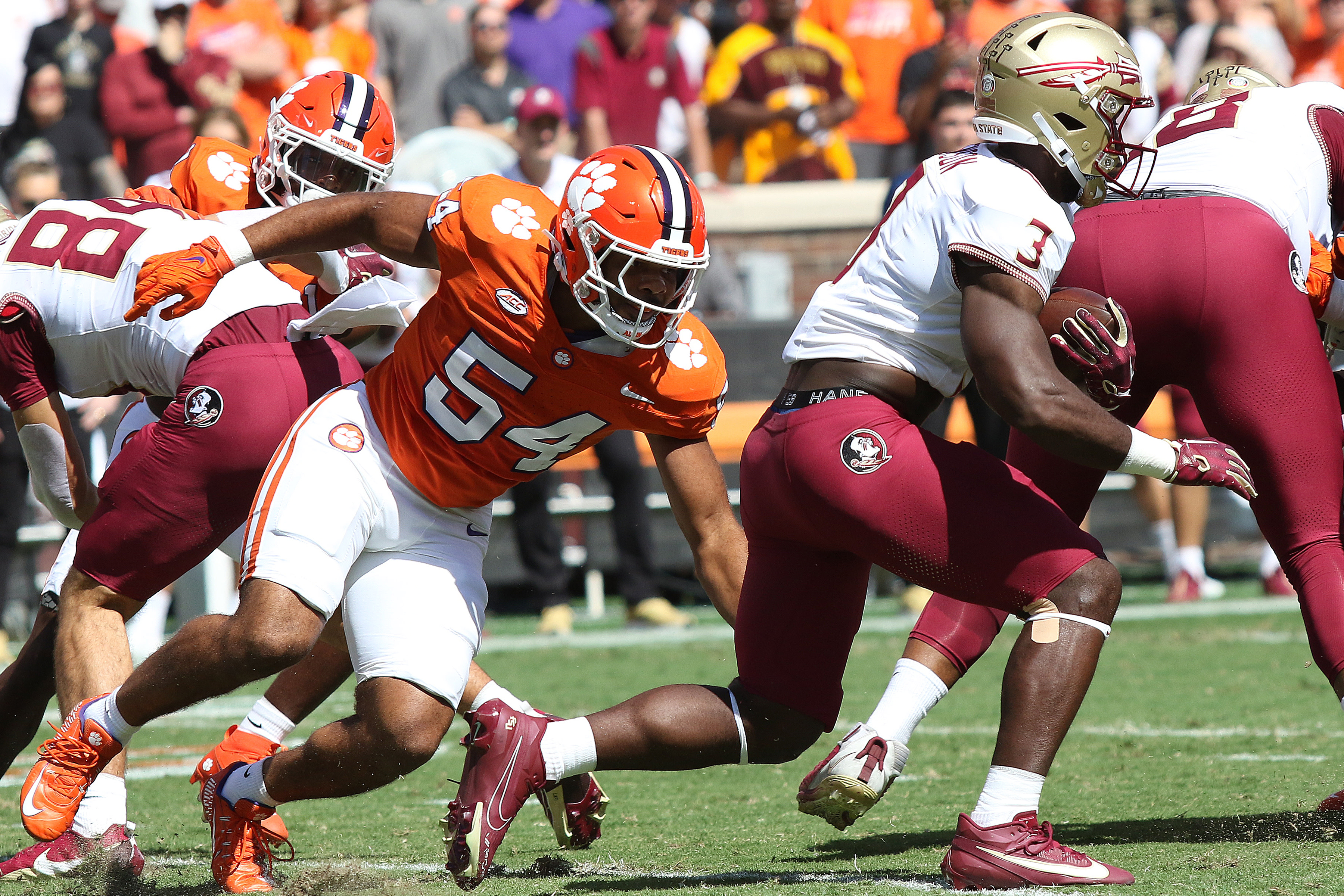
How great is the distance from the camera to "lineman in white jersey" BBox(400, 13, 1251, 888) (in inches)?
132

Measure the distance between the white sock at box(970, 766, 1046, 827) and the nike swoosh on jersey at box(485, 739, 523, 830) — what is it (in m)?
0.97

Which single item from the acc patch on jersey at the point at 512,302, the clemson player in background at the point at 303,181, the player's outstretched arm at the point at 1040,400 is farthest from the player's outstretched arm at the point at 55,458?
the player's outstretched arm at the point at 1040,400

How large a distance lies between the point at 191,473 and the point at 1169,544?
21.6 feet

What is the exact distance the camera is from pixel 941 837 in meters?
4.07

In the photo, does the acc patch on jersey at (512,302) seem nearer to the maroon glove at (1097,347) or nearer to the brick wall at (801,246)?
the maroon glove at (1097,347)

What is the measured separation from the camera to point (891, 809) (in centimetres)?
454

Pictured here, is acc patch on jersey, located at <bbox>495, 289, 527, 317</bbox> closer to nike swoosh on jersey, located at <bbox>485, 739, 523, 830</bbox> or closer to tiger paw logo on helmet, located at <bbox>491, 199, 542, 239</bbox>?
tiger paw logo on helmet, located at <bbox>491, 199, 542, 239</bbox>

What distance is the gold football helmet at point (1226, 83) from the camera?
4.54m

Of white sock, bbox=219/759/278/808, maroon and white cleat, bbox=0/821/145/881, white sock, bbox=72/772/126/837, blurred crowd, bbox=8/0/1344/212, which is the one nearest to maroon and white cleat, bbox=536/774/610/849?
white sock, bbox=219/759/278/808

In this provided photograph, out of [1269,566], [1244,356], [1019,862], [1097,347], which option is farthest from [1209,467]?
[1269,566]

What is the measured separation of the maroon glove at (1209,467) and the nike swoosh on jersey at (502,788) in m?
1.49

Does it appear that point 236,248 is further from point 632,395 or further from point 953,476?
point 953,476

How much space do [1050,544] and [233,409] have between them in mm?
2020

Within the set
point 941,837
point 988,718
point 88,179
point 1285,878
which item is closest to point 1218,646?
point 988,718
